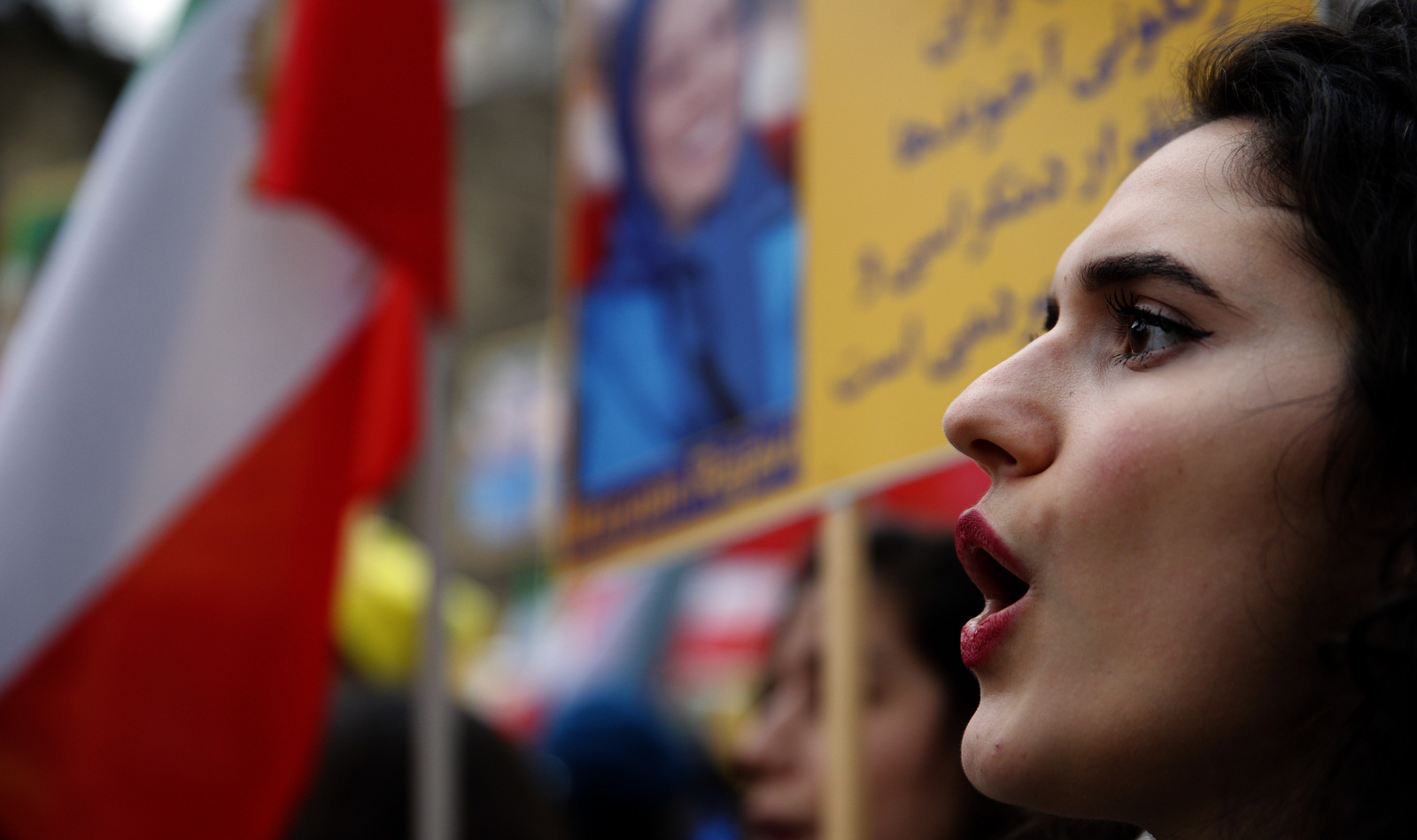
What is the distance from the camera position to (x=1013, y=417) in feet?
2.81

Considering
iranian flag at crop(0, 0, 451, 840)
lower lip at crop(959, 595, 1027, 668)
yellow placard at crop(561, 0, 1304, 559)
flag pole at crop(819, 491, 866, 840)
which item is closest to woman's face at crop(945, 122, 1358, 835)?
lower lip at crop(959, 595, 1027, 668)

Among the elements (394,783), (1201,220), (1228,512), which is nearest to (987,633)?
(1228,512)

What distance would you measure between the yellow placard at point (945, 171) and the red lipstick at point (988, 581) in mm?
513

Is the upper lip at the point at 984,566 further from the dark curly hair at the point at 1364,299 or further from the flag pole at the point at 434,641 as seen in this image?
the flag pole at the point at 434,641

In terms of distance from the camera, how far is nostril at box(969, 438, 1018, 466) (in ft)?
2.85

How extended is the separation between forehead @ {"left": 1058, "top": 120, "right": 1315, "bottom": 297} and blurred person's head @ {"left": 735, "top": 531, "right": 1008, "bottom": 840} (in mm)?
875

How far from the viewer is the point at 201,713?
77.8 inches

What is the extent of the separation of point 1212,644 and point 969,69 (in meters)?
0.98

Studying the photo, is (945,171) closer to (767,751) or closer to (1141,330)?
(1141,330)

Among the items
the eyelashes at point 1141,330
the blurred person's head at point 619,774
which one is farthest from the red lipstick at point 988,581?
the blurred person's head at point 619,774

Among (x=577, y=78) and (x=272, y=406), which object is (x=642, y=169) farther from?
(x=272, y=406)

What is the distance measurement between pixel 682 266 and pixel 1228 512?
1.51m

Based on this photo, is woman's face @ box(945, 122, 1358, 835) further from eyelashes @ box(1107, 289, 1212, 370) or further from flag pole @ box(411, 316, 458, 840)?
flag pole @ box(411, 316, 458, 840)

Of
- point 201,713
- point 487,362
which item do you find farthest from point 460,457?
point 201,713
